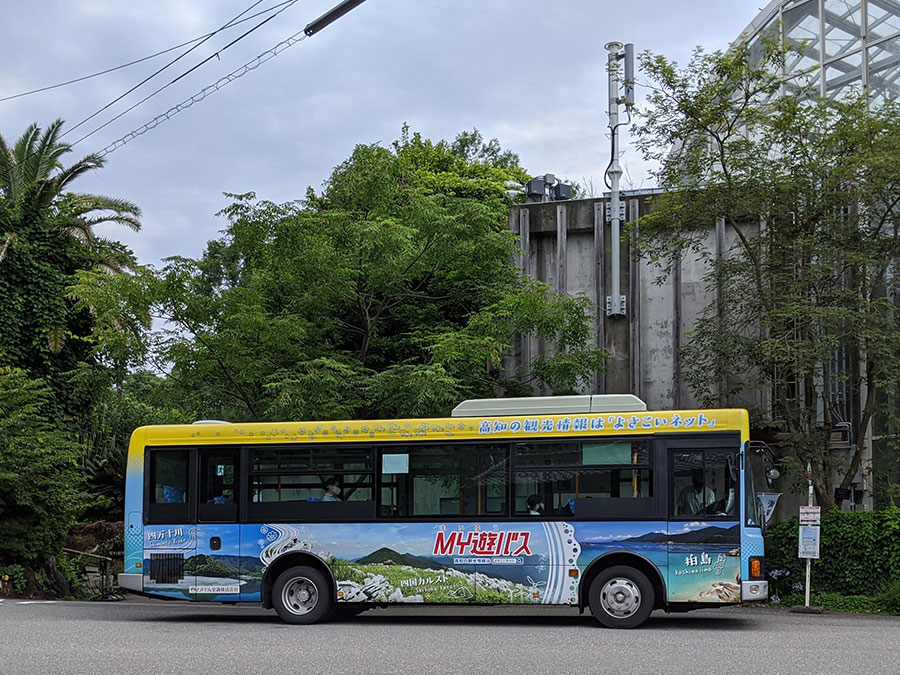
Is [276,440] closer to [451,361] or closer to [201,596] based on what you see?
[201,596]

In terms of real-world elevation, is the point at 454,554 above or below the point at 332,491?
below

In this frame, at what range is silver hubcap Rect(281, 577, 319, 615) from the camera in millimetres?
14875

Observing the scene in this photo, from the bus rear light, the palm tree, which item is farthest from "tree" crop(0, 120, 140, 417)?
the bus rear light

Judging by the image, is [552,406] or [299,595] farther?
[299,595]

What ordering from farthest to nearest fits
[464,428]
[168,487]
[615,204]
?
[615,204] → [168,487] → [464,428]

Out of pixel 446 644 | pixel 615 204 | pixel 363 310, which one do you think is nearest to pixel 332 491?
pixel 446 644

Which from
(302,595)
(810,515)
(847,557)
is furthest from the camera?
(847,557)

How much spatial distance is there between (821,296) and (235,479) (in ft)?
35.2

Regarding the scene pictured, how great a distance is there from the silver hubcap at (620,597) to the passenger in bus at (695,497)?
1.17m

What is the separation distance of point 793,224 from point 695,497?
25.4 feet

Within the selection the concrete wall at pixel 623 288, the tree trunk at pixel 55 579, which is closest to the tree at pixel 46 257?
the tree trunk at pixel 55 579

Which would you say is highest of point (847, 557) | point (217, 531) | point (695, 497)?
point (695, 497)

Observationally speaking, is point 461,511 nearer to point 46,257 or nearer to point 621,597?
point 621,597

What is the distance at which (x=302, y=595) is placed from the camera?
14930 millimetres
